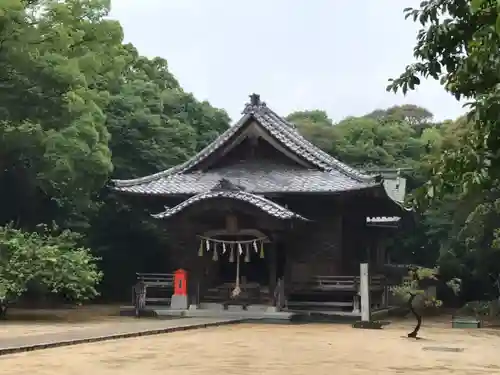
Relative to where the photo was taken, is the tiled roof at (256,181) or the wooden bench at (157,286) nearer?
the tiled roof at (256,181)

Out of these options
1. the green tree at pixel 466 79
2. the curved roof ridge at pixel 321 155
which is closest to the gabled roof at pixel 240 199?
the curved roof ridge at pixel 321 155

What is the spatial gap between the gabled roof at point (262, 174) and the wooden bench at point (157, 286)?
2.90m

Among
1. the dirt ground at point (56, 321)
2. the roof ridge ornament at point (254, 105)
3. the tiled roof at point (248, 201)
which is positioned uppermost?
the roof ridge ornament at point (254, 105)

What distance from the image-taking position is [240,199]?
2217cm

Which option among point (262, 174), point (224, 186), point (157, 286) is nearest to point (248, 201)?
point (224, 186)

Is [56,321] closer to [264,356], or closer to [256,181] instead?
[256,181]

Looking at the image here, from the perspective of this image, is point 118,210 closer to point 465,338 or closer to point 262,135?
point 262,135

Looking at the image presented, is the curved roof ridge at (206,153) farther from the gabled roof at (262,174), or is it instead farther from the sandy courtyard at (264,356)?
the sandy courtyard at (264,356)

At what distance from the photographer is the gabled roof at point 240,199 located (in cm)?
2167

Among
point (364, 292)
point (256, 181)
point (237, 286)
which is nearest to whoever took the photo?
point (364, 292)

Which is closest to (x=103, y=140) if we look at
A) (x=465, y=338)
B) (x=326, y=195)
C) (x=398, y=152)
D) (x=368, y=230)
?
(x=326, y=195)

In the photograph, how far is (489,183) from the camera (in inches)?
214

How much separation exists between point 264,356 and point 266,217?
10089 mm

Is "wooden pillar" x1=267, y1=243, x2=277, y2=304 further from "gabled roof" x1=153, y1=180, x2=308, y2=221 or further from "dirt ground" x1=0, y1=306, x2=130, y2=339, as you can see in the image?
"dirt ground" x1=0, y1=306, x2=130, y2=339
